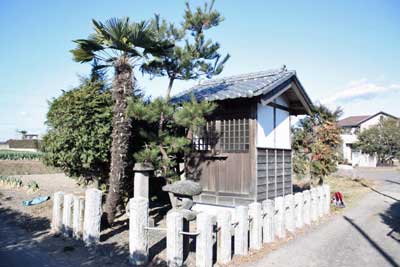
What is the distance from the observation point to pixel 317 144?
11750 mm

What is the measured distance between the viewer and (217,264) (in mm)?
5234

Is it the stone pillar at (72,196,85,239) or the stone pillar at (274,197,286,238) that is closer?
the stone pillar at (72,196,85,239)

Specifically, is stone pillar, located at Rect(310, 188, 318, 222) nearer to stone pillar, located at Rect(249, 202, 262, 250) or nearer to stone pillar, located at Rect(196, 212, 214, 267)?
stone pillar, located at Rect(249, 202, 262, 250)

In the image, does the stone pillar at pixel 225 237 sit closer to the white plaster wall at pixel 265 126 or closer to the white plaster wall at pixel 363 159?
the white plaster wall at pixel 265 126

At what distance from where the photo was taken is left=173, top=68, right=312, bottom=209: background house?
323 inches

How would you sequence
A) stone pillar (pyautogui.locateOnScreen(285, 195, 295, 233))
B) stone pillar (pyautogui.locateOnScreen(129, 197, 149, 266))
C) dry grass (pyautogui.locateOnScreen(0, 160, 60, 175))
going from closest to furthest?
stone pillar (pyautogui.locateOnScreen(129, 197, 149, 266)), stone pillar (pyautogui.locateOnScreen(285, 195, 295, 233)), dry grass (pyautogui.locateOnScreen(0, 160, 60, 175))

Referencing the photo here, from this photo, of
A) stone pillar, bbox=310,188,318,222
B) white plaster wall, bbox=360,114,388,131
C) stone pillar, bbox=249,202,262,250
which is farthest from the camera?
white plaster wall, bbox=360,114,388,131

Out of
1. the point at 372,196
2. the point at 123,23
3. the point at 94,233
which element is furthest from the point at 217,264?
the point at 372,196

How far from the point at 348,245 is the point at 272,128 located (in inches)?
168

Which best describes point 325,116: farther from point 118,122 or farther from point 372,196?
point 118,122

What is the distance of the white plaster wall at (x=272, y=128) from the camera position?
8.74 m

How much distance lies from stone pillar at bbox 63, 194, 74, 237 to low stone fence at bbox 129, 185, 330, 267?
215 cm

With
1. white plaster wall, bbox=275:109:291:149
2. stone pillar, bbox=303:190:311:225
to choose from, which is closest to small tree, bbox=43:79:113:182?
white plaster wall, bbox=275:109:291:149

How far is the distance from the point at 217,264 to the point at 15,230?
5572 millimetres
